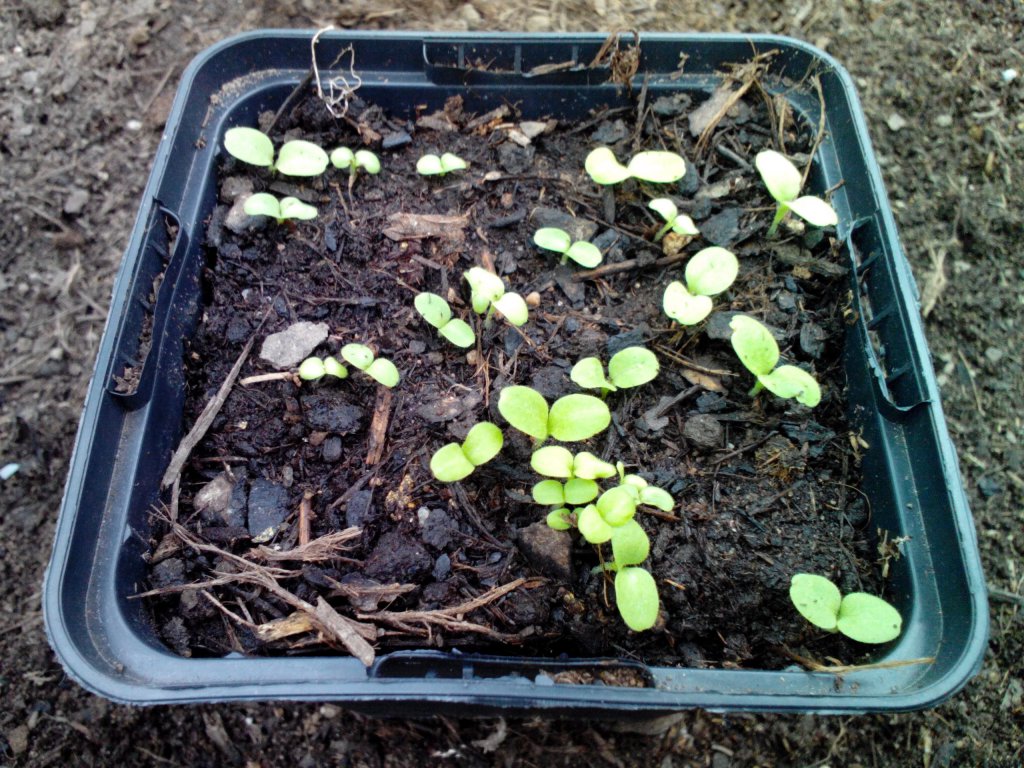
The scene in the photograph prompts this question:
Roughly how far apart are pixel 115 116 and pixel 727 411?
167cm

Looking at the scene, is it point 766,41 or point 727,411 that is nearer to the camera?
point 727,411

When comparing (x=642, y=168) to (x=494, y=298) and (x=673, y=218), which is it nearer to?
(x=673, y=218)

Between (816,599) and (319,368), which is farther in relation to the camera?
(319,368)

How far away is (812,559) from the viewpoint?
1.14 metres

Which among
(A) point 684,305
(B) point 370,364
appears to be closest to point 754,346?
(A) point 684,305

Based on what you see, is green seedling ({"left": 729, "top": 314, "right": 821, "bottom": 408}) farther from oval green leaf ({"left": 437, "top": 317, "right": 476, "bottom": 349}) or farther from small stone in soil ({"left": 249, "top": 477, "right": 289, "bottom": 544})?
small stone in soil ({"left": 249, "top": 477, "right": 289, "bottom": 544})

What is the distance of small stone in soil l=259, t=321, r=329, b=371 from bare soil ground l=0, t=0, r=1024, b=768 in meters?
0.64

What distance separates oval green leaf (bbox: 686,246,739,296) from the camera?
1254 mm

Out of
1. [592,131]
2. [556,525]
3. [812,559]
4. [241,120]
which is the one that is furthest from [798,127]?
[241,120]

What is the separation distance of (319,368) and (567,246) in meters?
0.50

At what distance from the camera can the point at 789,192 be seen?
1.29 m

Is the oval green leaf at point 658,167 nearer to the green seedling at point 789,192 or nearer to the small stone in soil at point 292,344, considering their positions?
the green seedling at point 789,192

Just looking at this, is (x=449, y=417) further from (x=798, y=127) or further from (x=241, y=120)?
(x=798, y=127)

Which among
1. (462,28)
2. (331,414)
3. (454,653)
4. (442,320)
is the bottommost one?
(454,653)
